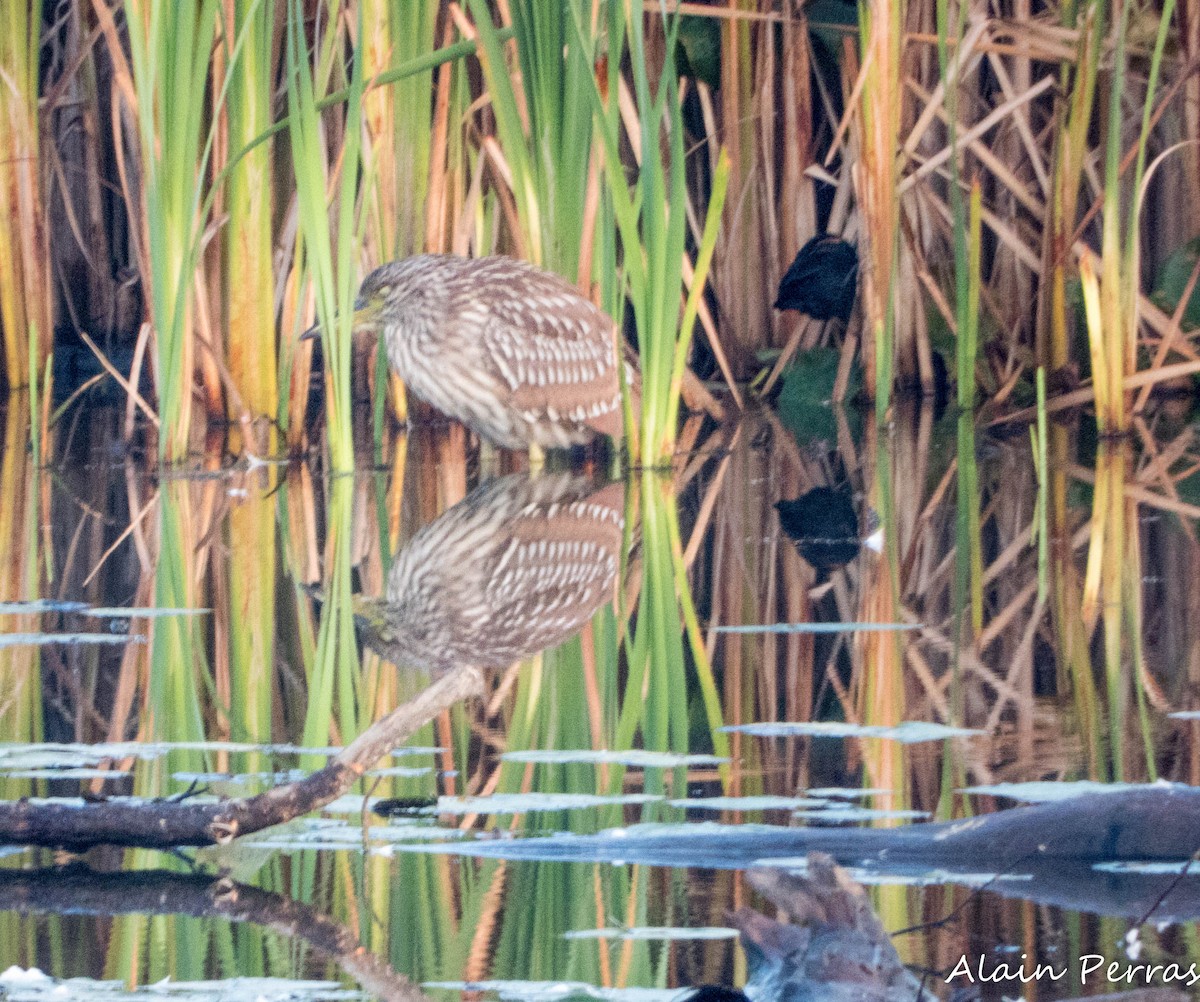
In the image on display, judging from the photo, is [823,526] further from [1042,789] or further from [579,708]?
[1042,789]

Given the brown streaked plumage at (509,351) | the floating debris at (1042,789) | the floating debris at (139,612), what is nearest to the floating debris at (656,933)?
the floating debris at (1042,789)

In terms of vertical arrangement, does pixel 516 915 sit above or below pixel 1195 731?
below

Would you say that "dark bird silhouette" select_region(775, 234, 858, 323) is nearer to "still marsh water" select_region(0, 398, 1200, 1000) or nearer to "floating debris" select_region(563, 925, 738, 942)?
"still marsh water" select_region(0, 398, 1200, 1000)

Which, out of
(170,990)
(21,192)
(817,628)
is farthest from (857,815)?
(21,192)

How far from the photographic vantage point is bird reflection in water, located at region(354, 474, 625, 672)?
9.73 ft

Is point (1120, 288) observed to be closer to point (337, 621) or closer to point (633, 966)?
point (337, 621)

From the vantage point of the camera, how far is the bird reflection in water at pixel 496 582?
296 centimetres

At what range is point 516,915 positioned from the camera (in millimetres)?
1633

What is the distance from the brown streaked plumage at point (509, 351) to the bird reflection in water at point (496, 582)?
788 millimetres

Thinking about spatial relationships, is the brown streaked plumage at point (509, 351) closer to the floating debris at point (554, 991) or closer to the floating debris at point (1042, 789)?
the floating debris at point (1042, 789)

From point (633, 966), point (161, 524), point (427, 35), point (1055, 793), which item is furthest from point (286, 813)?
point (427, 35)

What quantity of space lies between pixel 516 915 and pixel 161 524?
9.06ft

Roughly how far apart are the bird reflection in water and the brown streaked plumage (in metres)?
0.79

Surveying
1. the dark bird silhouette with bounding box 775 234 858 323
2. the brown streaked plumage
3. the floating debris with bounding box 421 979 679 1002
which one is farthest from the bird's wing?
the floating debris with bounding box 421 979 679 1002
